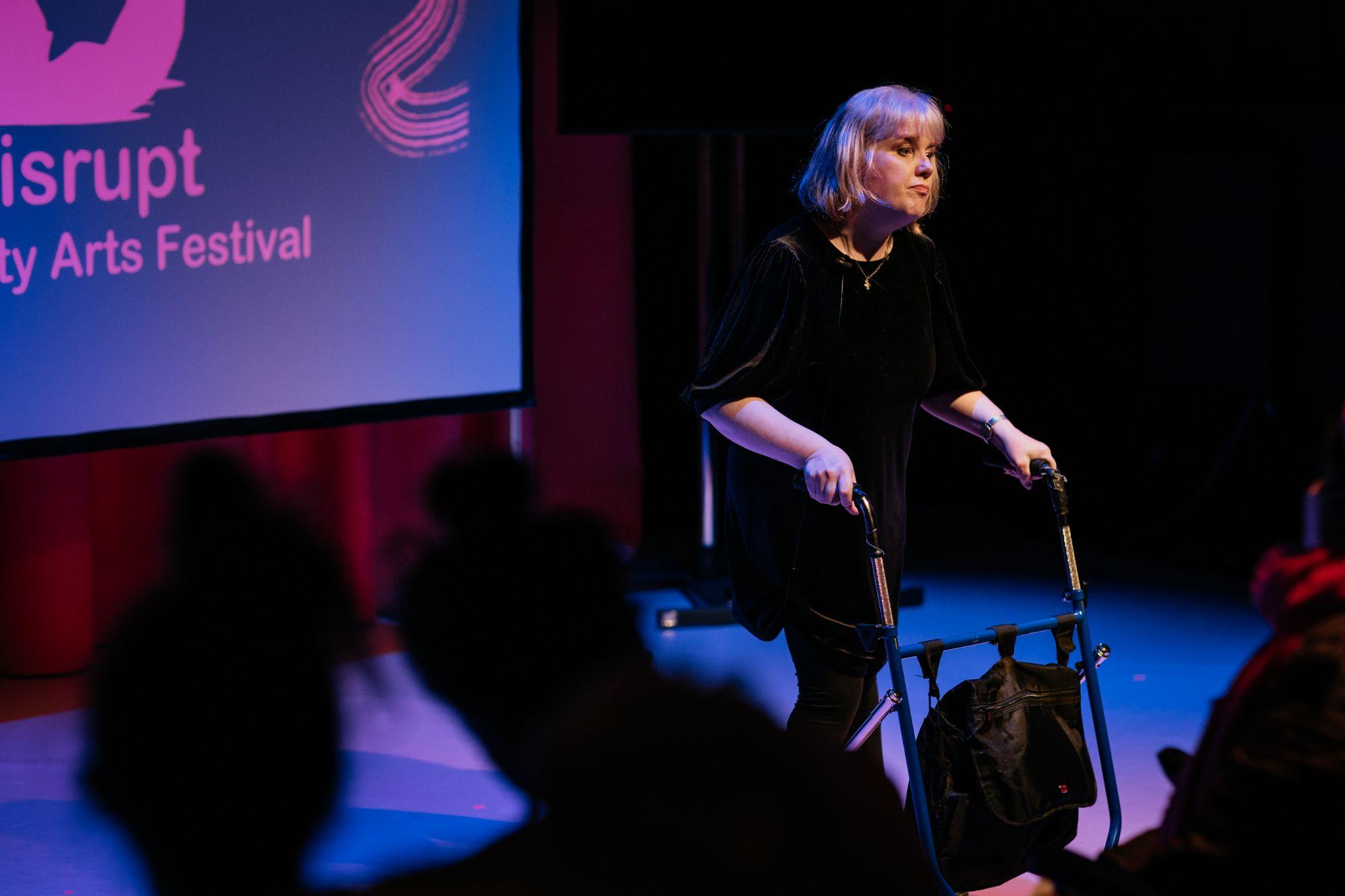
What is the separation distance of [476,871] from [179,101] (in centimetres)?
331

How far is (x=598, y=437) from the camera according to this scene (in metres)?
5.21

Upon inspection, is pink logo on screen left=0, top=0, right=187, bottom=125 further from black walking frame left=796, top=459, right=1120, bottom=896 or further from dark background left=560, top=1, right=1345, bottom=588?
black walking frame left=796, top=459, right=1120, bottom=896

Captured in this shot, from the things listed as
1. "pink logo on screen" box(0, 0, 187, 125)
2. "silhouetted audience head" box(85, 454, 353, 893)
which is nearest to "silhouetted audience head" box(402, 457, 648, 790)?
"silhouetted audience head" box(85, 454, 353, 893)

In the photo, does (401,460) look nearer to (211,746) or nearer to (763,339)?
(763,339)

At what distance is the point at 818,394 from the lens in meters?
2.44

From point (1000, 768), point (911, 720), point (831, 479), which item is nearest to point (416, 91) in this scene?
point (831, 479)

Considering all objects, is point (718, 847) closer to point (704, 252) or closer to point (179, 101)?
point (179, 101)

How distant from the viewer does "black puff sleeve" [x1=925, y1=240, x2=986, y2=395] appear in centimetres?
260

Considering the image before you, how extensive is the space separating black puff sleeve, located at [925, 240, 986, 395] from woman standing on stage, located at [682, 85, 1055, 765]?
0.31 feet

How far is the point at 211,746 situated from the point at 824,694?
1750 mm

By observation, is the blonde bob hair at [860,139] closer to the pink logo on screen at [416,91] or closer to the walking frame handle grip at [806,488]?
the walking frame handle grip at [806,488]

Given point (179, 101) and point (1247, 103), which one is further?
point (1247, 103)

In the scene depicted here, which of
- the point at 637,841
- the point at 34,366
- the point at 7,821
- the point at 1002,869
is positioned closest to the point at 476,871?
the point at 637,841

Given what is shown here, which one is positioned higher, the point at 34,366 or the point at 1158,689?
the point at 34,366
